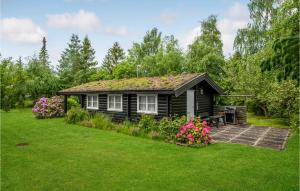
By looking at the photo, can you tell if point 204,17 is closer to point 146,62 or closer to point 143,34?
point 146,62

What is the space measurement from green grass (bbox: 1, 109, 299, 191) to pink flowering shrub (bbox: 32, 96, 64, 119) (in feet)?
27.5

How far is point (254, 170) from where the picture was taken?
21.6ft

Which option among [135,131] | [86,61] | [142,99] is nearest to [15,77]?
[86,61]

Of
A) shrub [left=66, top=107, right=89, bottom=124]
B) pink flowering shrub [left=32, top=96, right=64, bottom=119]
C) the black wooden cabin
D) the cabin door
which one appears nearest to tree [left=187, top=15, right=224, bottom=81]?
the black wooden cabin

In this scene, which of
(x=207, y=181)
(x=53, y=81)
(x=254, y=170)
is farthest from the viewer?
(x=53, y=81)

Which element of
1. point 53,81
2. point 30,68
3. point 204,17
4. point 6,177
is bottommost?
point 6,177

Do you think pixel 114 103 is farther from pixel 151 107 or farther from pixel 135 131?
pixel 135 131

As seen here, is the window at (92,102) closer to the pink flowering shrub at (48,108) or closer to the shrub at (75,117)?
the shrub at (75,117)

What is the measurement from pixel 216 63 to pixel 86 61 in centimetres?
2732

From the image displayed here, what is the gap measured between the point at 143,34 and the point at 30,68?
67.5ft

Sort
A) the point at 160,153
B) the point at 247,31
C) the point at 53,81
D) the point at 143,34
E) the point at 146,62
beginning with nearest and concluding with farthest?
the point at 160,153 < the point at 247,31 < the point at 53,81 < the point at 146,62 < the point at 143,34

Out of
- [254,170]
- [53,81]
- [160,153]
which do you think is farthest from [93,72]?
[254,170]

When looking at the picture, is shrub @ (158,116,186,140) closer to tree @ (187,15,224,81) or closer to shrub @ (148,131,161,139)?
shrub @ (148,131,161,139)

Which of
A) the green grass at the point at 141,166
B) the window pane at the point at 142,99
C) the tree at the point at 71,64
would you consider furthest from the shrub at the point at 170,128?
the tree at the point at 71,64
